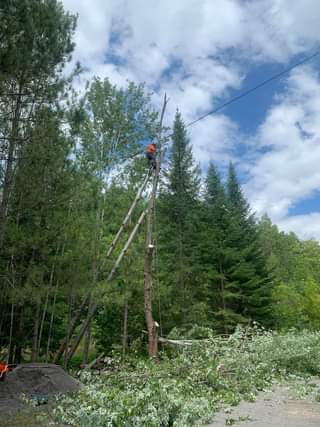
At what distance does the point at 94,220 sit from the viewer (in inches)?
353

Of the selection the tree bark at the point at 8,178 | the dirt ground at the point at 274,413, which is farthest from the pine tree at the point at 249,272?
the tree bark at the point at 8,178

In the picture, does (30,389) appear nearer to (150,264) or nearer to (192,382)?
(192,382)

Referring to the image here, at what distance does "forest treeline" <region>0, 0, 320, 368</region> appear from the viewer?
5.84 meters

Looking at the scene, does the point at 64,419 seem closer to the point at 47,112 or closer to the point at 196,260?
the point at 47,112

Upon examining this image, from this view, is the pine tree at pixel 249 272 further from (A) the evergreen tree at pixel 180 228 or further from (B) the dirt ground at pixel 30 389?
(B) the dirt ground at pixel 30 389

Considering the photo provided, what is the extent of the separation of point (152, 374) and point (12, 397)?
2065 mm

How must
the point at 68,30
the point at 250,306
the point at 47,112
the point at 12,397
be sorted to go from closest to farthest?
the point at 12,397 → the point at 47,112 → the point at 68,30 → the point at 250,306

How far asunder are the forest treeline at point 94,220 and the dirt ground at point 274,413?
12.4 feet

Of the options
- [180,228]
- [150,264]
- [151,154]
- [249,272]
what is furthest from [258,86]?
[249,272]

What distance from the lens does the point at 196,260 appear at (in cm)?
1409

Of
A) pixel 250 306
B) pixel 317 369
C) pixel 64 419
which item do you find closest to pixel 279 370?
pixel 317 369

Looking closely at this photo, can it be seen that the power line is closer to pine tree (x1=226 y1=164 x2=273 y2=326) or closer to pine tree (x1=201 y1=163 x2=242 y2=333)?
pine tree (x1=201 y1=163 x2=242 y2=333)

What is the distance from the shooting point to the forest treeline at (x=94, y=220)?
5.84 meters

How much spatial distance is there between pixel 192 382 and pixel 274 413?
1445mm
